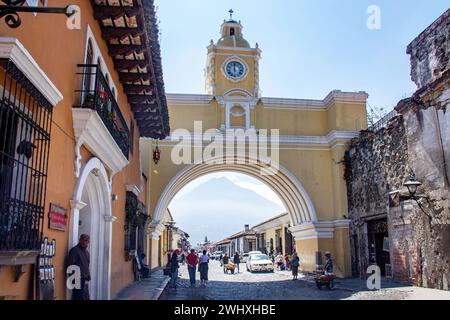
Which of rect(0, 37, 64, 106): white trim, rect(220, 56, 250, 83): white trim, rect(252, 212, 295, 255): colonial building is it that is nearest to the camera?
rect(0, 37, 64, 106): white trim

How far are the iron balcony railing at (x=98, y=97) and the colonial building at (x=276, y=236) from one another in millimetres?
22833

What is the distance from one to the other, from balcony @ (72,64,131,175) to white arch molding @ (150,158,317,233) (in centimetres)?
1182

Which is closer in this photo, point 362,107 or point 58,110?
point 58,110

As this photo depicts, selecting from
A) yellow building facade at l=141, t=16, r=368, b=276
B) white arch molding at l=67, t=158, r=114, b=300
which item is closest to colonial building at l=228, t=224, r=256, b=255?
yellow building facade at l=141, t=16, r=368, b=276

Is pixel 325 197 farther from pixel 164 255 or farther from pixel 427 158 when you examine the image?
pixel 164 255

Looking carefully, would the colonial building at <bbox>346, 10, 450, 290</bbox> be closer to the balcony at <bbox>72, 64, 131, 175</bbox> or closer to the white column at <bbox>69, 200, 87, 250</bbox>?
the balcony at <bbox>72, 64, 131, 175</bbox>

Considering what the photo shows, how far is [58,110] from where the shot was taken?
5699mm

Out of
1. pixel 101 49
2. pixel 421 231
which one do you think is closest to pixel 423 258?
pixel 421 231

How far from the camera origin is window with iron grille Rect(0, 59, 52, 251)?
4.03 metres

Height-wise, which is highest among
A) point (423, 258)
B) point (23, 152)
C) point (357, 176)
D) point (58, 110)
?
point (357, 176)

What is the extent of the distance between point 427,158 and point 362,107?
1002 cm

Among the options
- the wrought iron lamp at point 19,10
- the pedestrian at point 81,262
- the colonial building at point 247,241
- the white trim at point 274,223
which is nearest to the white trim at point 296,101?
the white trim at point 274,223

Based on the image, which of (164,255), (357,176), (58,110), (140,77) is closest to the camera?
(58,110)

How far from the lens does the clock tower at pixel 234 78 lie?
71.4ft
